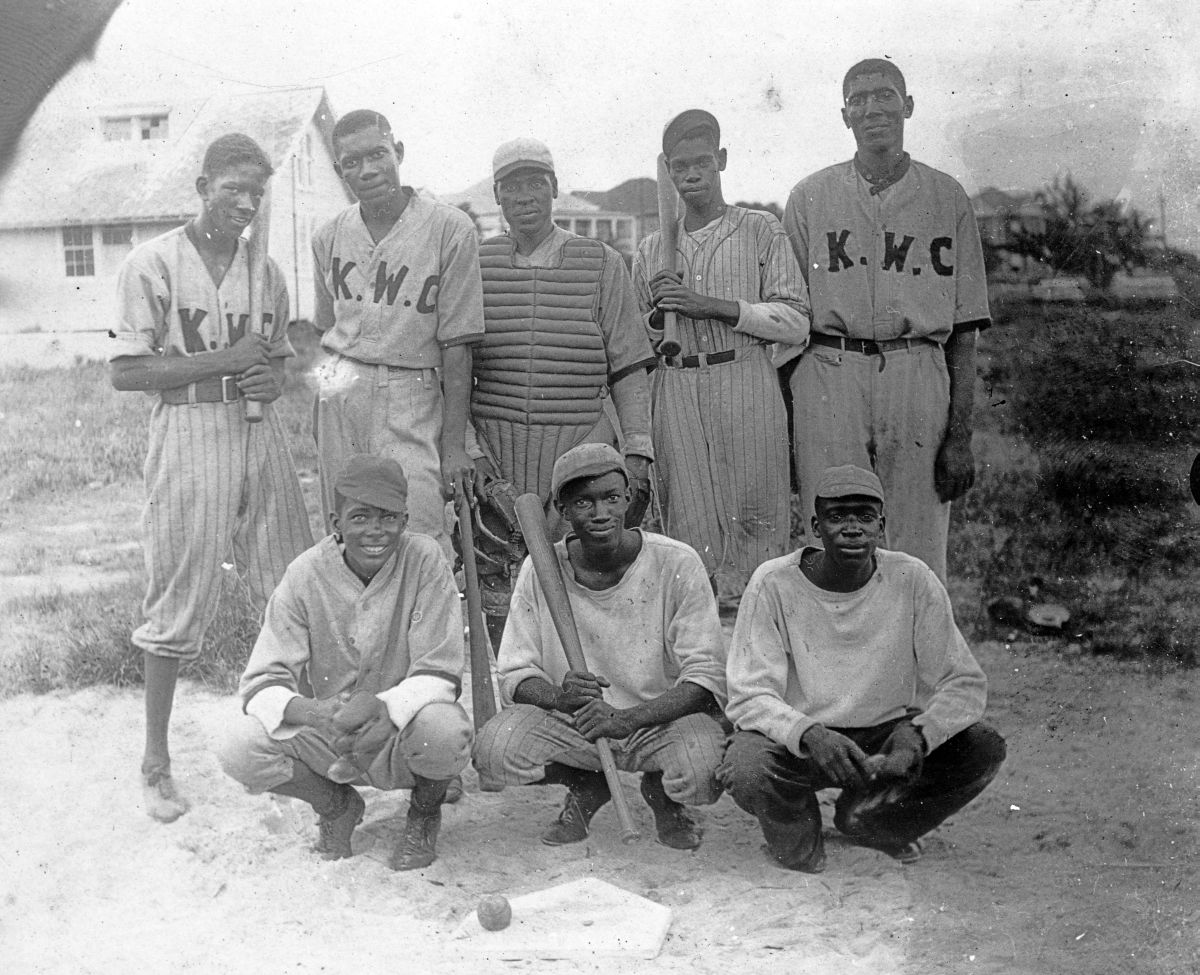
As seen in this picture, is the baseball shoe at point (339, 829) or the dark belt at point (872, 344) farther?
the dark belt at point (872, 344)

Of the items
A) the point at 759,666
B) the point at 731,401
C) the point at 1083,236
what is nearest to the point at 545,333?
the point at 731,401

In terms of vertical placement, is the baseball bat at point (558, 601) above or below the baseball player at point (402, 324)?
below

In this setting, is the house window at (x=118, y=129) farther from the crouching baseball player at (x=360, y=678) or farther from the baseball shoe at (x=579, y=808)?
the baseball shoe at (x=579, y=808)

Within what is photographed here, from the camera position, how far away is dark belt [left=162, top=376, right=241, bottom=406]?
3.63 meters

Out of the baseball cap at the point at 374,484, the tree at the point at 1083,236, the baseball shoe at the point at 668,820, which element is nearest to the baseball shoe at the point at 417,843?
the baseball shoe at the point at 668,820

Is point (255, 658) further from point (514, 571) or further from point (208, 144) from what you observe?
point (208, 144)

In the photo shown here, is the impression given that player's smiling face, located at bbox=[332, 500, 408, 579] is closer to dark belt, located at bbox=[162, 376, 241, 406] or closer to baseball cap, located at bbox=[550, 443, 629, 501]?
baseball cap, located at bbox=[550, 443, 629, 501]

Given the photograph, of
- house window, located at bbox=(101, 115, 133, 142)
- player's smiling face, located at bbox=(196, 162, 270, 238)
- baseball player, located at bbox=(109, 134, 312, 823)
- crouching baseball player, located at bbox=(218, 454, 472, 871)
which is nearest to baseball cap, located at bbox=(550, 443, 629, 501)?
crouching baseball player, located at bbox=(218, 454, 472, 871)

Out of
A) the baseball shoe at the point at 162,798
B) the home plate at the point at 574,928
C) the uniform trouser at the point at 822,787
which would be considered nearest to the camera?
the home plate at the point at 574,928

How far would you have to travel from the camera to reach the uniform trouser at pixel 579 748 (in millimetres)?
3252

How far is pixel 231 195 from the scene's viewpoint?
3.61 m

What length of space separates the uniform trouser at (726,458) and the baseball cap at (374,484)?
100 cm

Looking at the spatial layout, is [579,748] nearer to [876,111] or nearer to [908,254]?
[908,254]

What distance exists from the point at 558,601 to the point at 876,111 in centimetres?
183
